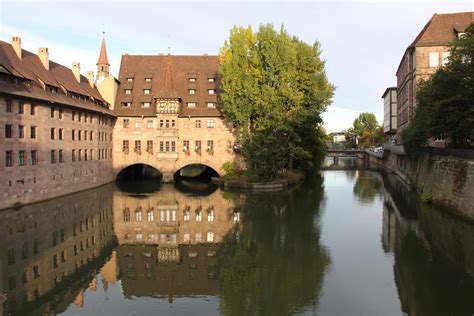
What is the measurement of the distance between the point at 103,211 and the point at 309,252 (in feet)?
60.6

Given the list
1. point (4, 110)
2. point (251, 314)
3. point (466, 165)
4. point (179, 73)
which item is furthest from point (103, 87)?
point (251, 314)

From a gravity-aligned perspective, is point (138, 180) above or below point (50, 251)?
above

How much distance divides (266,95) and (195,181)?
17789mm

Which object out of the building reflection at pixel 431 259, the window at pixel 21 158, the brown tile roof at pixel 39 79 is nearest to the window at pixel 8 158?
the window at pixel 21 158

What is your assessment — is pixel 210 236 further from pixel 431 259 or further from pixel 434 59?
pixel 434 59

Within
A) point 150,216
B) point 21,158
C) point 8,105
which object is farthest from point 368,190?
point 8,105

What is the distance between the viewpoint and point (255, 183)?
150 feet

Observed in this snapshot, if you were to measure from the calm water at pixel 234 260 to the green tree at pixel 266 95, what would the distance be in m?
11.0

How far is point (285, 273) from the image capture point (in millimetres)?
18062

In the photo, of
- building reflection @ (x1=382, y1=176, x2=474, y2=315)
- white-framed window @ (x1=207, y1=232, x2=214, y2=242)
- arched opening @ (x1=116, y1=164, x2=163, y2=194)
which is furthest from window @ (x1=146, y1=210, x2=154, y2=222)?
building reflection @ (x1=382, y1=176, x2=474, y2=315)

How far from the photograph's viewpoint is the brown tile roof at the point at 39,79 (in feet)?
111

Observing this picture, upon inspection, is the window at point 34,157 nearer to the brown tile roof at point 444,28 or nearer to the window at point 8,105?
the window at point 8,105

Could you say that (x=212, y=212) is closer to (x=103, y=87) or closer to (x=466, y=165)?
(x=466, y=165)

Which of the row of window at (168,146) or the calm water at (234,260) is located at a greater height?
the row of window at (168,146)
